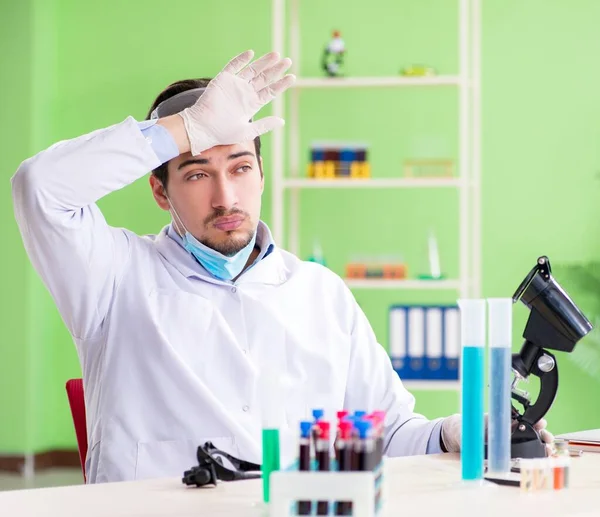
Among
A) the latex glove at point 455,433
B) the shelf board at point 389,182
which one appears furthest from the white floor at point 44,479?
the latex glove at point 455,433

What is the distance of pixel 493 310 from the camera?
1.44 meters

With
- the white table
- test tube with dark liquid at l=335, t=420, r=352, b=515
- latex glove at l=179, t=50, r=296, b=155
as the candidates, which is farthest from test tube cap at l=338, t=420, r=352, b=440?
latex glove at l=179, t=50, r=296, b=155

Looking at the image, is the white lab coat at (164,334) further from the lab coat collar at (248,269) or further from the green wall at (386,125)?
the green wall at (386,125)

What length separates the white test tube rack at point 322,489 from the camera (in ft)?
3.60

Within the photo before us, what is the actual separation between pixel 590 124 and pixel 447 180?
0.91m

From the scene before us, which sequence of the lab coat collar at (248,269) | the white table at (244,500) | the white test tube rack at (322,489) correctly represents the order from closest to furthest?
the white test tube rack at (322,489) < the white table at (244,500) < the lab coat collar at (248,269)

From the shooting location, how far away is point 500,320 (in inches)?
56.6

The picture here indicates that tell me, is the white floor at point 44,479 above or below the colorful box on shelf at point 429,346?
below

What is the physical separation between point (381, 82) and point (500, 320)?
9.24 feet

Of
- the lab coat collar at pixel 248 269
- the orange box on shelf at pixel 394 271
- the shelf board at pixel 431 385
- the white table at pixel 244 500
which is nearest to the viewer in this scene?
the white table at pixel 244 500

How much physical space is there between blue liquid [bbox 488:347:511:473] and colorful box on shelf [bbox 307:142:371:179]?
8.95ft

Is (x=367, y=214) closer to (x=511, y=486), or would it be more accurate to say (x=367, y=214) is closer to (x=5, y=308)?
(x=5, y=308)

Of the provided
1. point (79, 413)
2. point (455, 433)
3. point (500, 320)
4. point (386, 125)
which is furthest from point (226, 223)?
point (386, 125)

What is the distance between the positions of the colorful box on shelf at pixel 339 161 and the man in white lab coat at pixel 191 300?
6.69 ft
